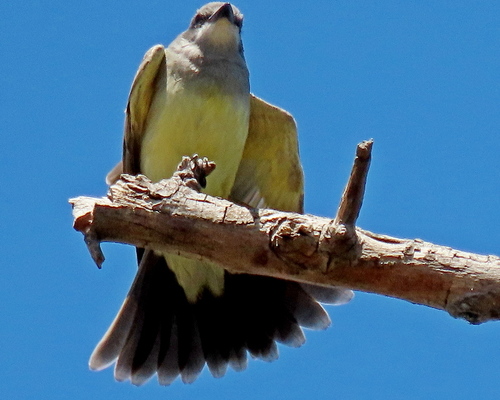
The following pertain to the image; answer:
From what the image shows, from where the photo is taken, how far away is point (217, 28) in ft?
20.4

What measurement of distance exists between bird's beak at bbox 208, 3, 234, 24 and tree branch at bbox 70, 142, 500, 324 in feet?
7.42

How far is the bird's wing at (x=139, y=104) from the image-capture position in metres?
5.87

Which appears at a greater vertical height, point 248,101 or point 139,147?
point 248,101

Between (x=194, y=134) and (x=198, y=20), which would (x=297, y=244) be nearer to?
(x=194, y=134)

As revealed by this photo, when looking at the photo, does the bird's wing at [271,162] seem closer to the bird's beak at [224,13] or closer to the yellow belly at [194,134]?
the yellow belly at [194,134]

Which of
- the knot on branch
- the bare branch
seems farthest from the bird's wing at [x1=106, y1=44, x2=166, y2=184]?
the bare branch

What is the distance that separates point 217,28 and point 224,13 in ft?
0.48

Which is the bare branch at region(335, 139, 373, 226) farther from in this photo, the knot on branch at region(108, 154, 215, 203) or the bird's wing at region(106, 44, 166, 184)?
the bird's wing at region(106, 44, 166, 184)

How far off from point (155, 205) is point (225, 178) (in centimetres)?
185

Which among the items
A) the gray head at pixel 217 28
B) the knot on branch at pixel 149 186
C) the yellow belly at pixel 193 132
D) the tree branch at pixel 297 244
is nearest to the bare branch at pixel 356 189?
the tree branch at pixel 297 244

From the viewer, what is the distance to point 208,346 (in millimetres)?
5887

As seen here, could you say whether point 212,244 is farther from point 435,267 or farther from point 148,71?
point 148,71

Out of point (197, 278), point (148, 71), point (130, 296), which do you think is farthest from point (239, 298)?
point (148, 71)

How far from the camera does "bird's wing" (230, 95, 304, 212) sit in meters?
6.24
